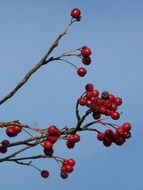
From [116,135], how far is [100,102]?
46 centimetres

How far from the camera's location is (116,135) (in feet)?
19.5

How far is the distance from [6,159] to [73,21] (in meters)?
2.00

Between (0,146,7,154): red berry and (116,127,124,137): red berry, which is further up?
(116,127,124,137): red berry

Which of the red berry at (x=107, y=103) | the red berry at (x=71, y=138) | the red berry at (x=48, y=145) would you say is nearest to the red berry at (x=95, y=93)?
the red berry at (x=107, y=103)

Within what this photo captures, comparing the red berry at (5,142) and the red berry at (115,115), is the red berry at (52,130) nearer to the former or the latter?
the red berry at (5,142)

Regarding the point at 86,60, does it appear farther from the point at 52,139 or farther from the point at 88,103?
the point at 52,139

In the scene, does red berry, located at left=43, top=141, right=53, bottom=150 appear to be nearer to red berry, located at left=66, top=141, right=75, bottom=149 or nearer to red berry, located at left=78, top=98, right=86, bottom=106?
red berry, located at left=66, top=141, right=75, bottom=149

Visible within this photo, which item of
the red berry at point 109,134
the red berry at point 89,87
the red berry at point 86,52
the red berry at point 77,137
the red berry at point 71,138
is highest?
the red berry at point 86,52

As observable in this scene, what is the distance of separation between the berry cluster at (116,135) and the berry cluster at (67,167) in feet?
1.86

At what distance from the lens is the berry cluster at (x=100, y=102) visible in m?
5.88

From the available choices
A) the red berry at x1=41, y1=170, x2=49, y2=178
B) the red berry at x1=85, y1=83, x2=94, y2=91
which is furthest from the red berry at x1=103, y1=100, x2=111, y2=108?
the red berry at x1=41, y1=170, x2=49, y2=178

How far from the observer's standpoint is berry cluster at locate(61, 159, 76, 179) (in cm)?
618

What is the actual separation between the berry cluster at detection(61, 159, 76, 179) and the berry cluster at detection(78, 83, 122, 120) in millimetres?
781

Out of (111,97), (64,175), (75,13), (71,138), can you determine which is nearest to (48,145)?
(71,138)
